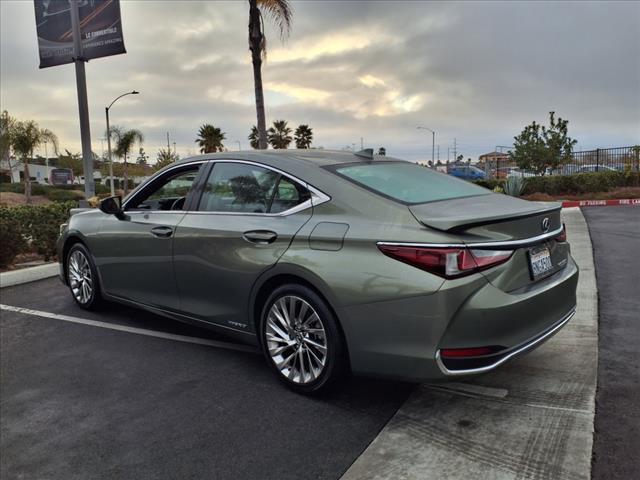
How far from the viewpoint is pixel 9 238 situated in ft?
27.0

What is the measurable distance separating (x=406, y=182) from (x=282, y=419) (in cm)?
176

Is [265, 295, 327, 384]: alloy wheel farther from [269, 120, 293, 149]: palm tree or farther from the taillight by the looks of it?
[269, 120, 293, 149]: palm tree

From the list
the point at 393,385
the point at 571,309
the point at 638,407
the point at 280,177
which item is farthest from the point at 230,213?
the point at 638,407

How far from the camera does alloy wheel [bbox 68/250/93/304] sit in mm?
5453

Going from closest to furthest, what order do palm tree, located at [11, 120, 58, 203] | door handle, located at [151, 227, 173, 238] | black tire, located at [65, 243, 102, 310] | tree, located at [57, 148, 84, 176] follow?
door handle, located at [151, 227, 173, 238] → black tire, located at [65, 243, 102, 310] → palm tree, located at [11, 120, 58, 203] → tree, located at [57, 148, 84, 176]

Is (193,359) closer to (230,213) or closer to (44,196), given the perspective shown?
(230,213)

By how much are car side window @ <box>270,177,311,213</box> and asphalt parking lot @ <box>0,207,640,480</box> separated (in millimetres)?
1241

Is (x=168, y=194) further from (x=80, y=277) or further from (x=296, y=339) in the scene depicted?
(x=296, y=339)

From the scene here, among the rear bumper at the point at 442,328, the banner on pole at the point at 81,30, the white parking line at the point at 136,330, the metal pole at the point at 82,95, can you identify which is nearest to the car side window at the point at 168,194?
the white parking line at the point at 136,330

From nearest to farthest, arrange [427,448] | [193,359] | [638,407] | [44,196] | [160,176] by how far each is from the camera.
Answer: [427,448], [638,407], [193,359], [160,176], [44,196]

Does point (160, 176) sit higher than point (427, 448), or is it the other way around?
point (160, 176)

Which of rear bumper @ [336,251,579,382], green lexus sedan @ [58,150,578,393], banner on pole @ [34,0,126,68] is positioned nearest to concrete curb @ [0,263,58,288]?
green lexus sedan @ [58,150,578,393]

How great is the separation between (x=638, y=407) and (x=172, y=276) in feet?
10.9

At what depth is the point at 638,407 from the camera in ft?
9.96
